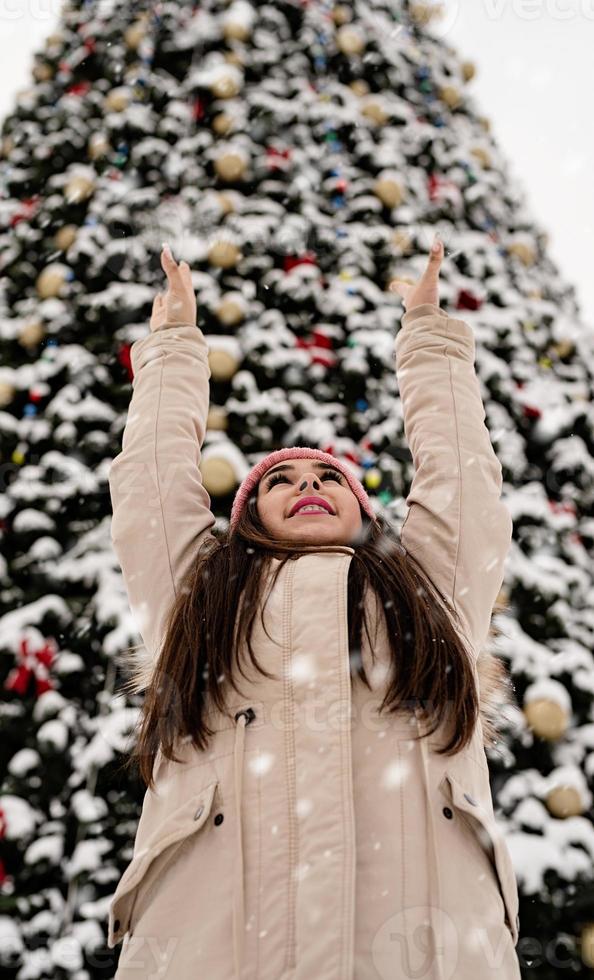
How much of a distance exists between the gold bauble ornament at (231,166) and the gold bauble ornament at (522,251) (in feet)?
4.79

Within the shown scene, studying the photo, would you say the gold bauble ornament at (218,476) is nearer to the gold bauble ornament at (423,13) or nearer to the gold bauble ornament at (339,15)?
the gold bauble ornament at (339,15)

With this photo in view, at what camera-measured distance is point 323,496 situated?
1688mm

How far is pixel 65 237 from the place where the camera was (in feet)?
11.9

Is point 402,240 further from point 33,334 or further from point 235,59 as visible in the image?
point 33,334

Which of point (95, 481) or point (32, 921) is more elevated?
point (95, 481)

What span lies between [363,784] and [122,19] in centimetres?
460

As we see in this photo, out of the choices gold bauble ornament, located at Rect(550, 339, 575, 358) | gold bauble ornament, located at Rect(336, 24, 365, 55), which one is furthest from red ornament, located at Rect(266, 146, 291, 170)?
gold bauble ornament, located at Rect(550, 339, 575, 358)

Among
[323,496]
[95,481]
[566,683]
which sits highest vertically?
[323,496]

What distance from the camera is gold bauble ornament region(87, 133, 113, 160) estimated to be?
153 inches

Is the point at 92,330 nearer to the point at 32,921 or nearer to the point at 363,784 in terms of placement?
the point at 32,921

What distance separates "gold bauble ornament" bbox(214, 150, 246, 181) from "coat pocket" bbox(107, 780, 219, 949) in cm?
313

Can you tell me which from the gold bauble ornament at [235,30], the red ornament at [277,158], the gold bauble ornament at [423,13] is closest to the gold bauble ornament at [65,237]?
the red ornament at [277,158]

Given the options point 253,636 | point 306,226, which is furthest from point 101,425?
point 253,636

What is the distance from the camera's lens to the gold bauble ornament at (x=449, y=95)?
456 centimetres
